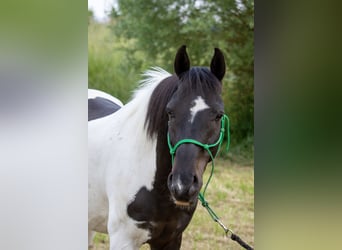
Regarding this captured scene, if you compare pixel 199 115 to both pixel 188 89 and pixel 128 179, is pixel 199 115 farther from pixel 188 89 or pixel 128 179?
pixel 128 179

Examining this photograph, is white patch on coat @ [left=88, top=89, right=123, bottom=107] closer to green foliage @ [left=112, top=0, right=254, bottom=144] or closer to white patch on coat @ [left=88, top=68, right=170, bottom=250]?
→ white patch on coat @ [left=88, top=68, right=170, bottom=250]

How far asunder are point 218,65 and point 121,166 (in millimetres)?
473

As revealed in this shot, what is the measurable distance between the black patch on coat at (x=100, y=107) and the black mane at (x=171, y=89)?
11.6 inches

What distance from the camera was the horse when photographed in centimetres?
144

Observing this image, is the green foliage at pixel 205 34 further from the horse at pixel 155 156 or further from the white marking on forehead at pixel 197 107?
the white marking on forehead at pixel 197 107

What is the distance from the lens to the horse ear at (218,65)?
1.52 metres

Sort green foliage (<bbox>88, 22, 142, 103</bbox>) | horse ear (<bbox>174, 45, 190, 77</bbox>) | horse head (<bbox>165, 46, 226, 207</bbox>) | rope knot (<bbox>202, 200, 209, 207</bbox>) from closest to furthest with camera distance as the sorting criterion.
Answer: horse head (<bbox>165, 46, 226, 207</bbox>) < horse ear (<bbox>174, 45, 190, 77</bbox>) < rope knot (<bbox>202, 200, 209, 207</bbox>) < green foliage (<bbox>88, 22, 142, 103</bbox>)

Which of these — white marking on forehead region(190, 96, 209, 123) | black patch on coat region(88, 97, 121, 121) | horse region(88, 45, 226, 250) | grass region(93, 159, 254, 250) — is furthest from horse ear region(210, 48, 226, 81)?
black patch on coat region(88, 97, 121, 121)

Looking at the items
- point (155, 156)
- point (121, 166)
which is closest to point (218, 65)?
point (155, 156)

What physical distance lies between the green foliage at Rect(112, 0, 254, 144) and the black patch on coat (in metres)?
0.22
